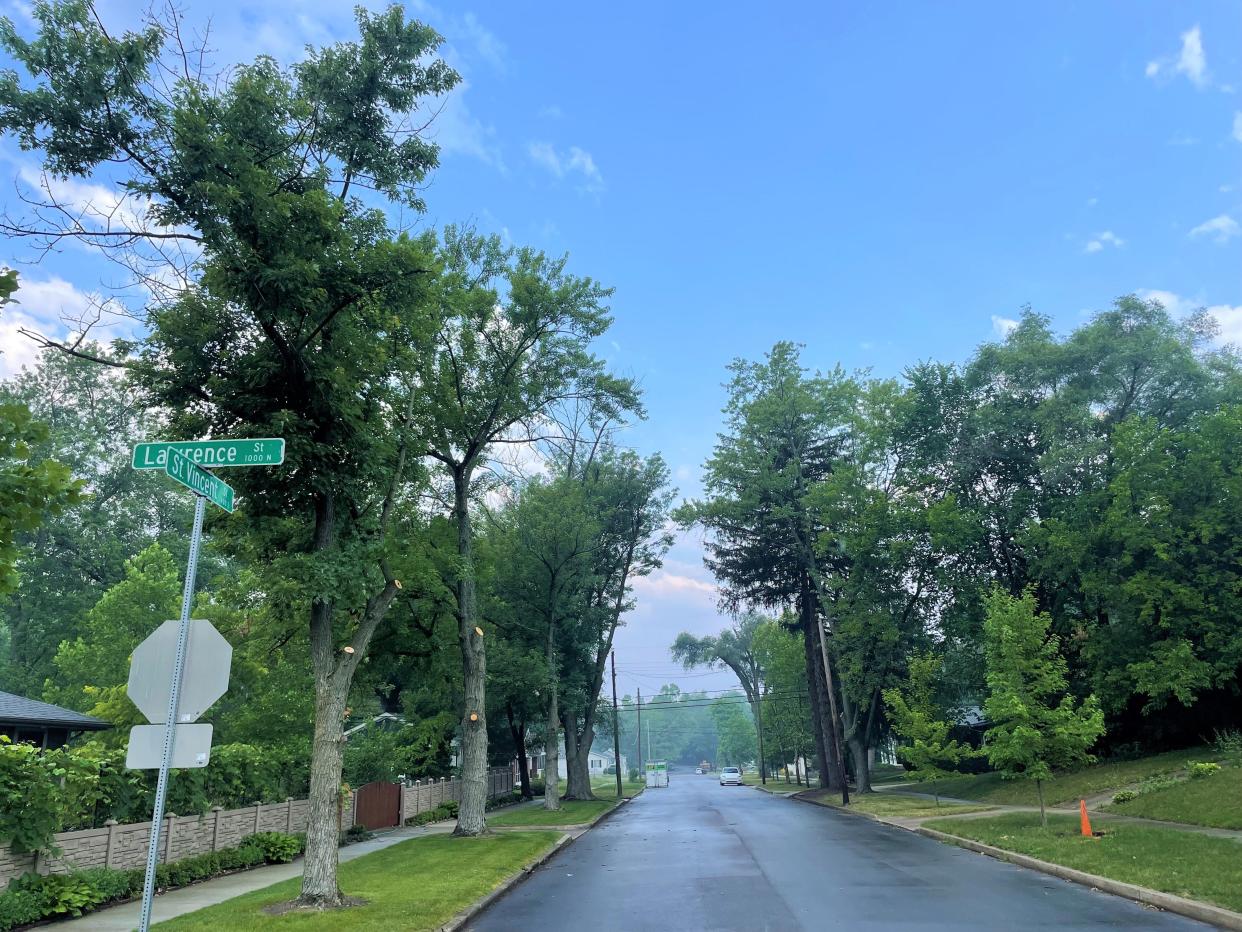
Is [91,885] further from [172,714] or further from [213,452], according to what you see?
[213,452]

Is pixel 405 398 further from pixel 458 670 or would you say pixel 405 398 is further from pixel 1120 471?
pixel 1120 471

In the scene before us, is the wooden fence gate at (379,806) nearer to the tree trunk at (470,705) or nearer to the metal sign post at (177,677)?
the tree trunk at (470,705)

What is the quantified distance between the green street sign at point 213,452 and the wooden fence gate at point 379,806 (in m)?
21.1

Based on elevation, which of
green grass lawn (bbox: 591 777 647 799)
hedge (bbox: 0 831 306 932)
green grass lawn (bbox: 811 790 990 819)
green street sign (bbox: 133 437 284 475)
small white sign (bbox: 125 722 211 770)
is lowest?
green grass lawn (bbox: 591 777 647 799)

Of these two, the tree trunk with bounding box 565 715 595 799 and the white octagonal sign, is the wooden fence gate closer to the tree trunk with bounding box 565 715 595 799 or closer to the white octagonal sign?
the tree trunk with bounding box 565 715 595 799

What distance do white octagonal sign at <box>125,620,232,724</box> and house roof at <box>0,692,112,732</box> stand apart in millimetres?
17360

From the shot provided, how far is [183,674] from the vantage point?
5977 mm

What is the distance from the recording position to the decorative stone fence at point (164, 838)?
436 inches

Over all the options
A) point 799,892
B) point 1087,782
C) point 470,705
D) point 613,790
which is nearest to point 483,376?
point 470,705

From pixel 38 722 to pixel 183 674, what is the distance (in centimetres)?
1921

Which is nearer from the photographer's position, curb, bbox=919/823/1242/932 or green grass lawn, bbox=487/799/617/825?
curb, bbox=919/823/1242/932

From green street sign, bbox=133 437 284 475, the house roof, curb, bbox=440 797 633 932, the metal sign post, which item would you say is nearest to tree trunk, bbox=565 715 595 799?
curb, bbox=440 797 633 932

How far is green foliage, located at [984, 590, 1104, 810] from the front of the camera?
1777 cm

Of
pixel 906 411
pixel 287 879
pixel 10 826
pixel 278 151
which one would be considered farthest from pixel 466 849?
pixel 906 411
